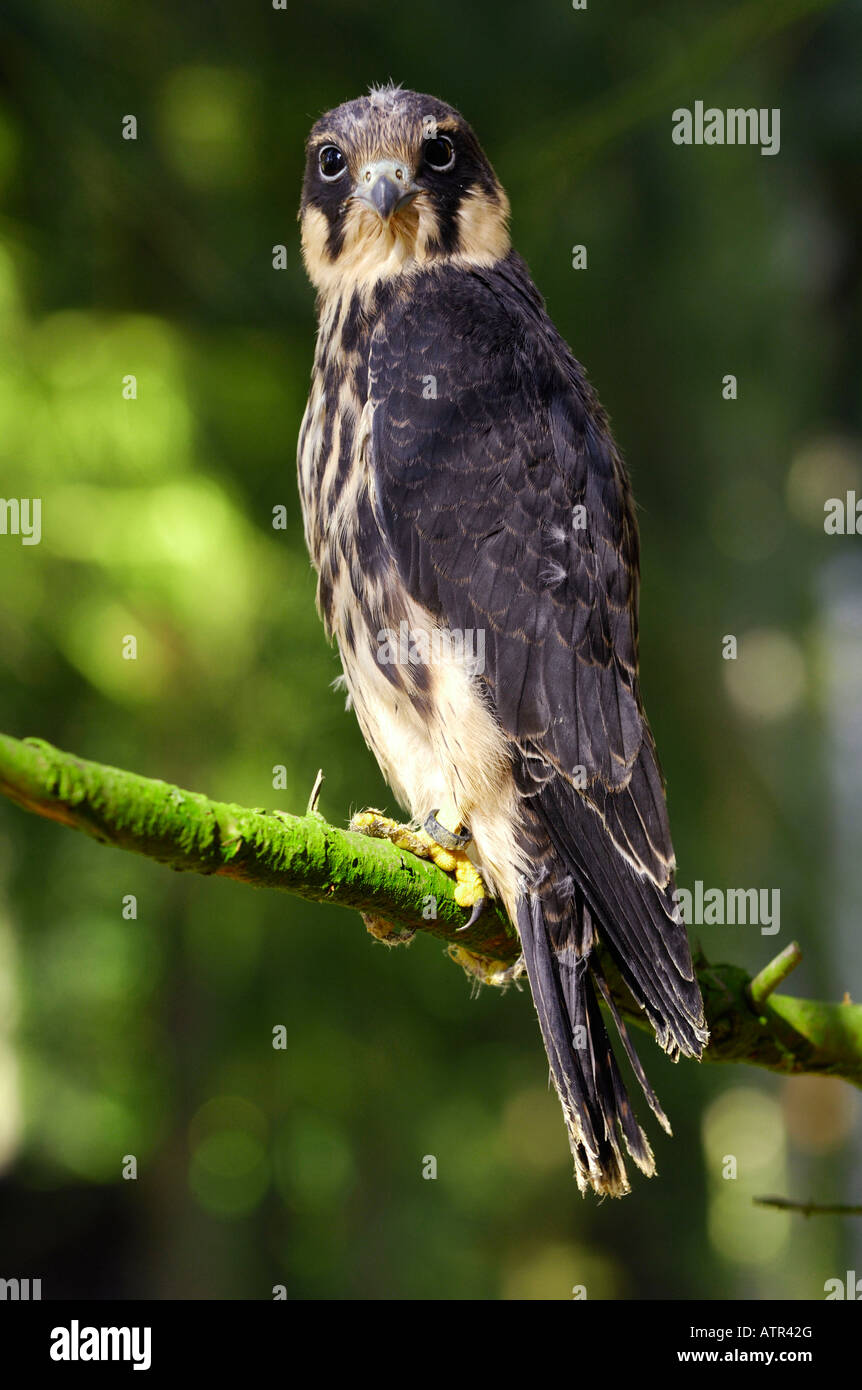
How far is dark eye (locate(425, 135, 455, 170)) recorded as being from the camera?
306 centimetres

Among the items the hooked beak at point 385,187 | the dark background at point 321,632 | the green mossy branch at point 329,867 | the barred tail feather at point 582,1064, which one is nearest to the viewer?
the green mossy branch at point 329,867

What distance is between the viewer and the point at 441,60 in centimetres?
542

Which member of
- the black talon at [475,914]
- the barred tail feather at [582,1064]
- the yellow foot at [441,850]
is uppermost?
the yellow foot at [441,850]

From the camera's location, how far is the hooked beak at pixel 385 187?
9.58 ft

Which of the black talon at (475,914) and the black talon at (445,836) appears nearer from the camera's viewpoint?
the black talon at (475,914)

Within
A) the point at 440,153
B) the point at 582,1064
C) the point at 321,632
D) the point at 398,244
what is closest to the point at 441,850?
the point at 582,1064

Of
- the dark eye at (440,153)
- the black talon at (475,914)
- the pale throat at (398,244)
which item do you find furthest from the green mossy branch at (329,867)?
the dark eye at (440,153)

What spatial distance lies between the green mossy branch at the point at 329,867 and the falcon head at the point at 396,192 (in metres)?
1.60

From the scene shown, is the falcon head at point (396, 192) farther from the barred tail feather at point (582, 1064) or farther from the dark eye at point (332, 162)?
the barred tail feather at point (582, 1064)

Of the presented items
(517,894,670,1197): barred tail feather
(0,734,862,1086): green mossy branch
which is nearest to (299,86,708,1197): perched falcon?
(517,894,670,1197): barred tail feather

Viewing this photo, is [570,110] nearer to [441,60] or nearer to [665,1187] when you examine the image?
[441,60]

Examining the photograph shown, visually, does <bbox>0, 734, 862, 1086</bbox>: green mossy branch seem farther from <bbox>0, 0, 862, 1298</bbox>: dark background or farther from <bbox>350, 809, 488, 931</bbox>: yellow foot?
<bbox>0, 0, 862, 1298</bbox>: dark background

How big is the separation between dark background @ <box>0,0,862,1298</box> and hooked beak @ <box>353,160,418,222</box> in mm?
2147

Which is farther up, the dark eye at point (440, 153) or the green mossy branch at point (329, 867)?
the dark eye at point (440, 153)
